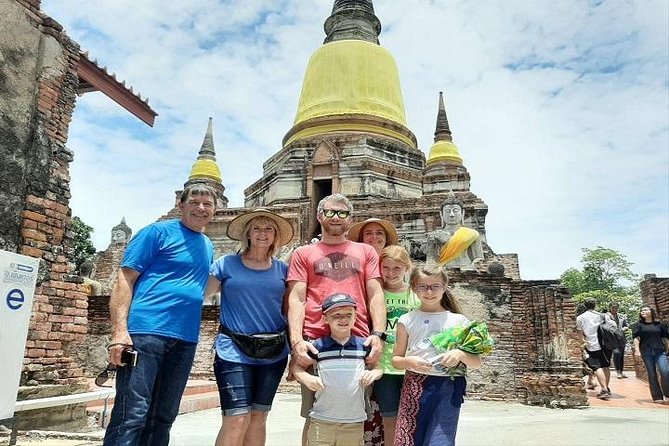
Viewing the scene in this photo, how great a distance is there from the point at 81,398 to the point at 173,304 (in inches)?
112

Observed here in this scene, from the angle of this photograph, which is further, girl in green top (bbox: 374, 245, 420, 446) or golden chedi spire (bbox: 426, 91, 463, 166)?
golden chedi spire (bbox: 426, 91, 463, 166)

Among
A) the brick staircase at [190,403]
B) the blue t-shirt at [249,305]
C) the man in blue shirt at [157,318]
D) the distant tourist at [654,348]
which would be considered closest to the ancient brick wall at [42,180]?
the brick staircase at [190,403]

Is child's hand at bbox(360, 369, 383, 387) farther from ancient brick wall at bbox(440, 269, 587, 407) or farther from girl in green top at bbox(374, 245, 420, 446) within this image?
ancient brick wall at bbox(440, 269, 587, 407)

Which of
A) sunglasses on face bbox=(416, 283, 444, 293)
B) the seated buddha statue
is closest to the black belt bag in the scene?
sunglasses on face bbox=(416, 283, 444, 293)

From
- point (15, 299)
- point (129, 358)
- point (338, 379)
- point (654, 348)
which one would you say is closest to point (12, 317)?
point (15, 299)

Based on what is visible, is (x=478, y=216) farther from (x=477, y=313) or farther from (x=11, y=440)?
Answer: (x=11, y=440)

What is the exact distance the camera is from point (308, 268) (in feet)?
10.2

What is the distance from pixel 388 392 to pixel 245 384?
2.88ft

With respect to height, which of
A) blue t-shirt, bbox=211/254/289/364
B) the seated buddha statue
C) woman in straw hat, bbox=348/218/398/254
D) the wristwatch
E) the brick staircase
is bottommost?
the brick staircase

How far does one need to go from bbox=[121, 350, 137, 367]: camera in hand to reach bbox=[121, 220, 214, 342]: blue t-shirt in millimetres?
136

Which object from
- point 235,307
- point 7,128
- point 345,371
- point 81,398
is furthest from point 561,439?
point 7,128

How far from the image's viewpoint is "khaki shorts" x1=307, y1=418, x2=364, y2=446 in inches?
106

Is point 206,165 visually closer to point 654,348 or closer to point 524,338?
point 524,338

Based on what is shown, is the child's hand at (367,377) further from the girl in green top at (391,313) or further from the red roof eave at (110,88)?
the red roof eave at (110,88)
